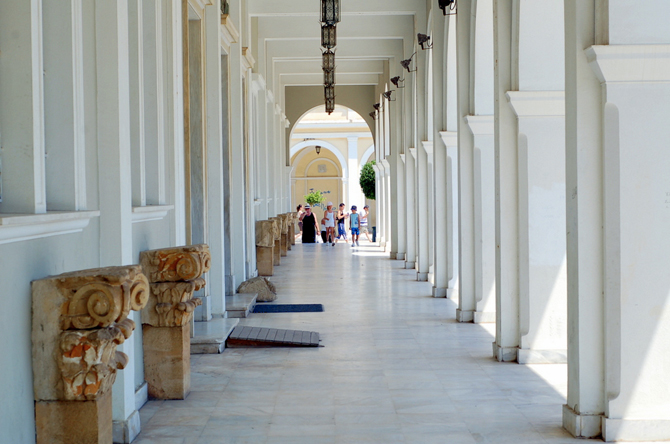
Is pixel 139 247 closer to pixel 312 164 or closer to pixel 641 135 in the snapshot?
pixel 641 135

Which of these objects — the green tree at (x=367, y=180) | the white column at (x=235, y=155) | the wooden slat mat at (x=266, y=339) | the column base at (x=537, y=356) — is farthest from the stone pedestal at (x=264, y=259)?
the green tree at (x=367, y=180)

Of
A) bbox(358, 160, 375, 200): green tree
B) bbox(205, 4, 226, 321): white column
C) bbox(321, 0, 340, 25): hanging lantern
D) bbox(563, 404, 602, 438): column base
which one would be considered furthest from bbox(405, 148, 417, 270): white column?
bbox(358, 160, 375, 200): green tree

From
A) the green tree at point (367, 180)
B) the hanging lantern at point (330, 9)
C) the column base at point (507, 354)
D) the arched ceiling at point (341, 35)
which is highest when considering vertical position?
the arched ceiling at point (341, 35)

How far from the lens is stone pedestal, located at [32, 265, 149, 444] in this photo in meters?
3.58

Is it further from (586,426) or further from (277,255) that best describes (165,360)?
(277,255)

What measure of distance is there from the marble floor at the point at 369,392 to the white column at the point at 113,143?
44 centimetres

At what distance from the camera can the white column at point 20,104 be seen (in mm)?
3605

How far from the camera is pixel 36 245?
144 inches

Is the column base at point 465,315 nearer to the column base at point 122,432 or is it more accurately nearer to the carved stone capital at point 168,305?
the carved stone capital at point 168,305

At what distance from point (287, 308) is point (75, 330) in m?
7.00

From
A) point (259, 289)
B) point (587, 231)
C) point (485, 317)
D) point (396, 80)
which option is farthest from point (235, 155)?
point (396, 80)

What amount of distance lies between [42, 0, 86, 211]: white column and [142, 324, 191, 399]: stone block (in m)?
1.64

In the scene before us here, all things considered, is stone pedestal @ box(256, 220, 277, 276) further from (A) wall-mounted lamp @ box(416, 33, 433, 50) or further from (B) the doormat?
(A) wall-mounted lamp @ box(416, 33, 433, 50)

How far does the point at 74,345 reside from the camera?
11.7 feet
